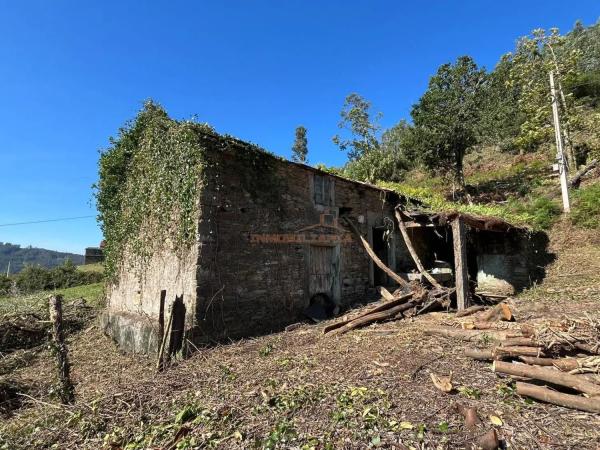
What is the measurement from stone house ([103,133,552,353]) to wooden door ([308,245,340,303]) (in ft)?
0.09

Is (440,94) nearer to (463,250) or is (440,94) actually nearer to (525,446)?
(463,250)

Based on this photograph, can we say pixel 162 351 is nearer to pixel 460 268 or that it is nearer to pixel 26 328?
pixel 26 328

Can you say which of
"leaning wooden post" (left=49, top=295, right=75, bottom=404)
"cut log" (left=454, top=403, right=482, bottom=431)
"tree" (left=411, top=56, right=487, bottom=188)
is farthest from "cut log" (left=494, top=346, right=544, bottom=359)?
"tree" (left=411, top=56, right=487, bottom=188)

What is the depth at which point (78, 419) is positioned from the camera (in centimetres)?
437

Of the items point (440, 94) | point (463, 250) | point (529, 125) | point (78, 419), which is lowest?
point (78, 419)

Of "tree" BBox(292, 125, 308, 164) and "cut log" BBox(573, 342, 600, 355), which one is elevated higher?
"tree" BBox(292, 125, 308, 164)

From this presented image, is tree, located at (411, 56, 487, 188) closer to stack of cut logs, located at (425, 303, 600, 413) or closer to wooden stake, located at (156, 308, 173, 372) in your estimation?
stack of cut logs, located at (425, 303, 600, 413)

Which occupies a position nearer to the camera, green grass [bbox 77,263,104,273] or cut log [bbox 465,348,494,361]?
cut log [bbox 465,348,494,361]

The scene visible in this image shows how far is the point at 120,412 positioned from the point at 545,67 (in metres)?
19.0

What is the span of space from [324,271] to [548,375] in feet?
19.2

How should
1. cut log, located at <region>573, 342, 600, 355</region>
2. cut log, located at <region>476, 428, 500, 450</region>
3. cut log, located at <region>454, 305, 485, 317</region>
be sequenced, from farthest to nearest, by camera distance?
cut log, located at <region>454, 305, 485, 317</region> → cut log, located at <region>573, 342, 600, 355</region> → cut log, located at <region>476, 428, 500, 450</region>

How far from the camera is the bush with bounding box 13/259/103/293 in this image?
62.8ft

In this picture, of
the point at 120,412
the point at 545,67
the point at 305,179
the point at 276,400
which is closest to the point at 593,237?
the point at 545,67

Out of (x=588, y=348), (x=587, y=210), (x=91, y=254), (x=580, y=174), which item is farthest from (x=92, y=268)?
(x=580, y=174)
